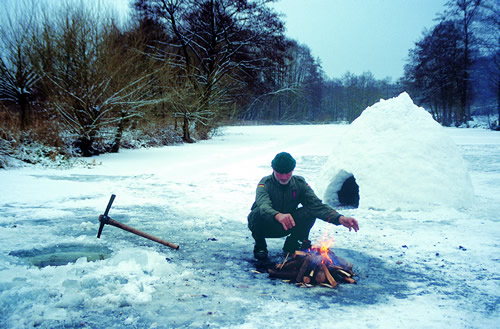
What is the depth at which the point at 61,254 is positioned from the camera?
3830 mm

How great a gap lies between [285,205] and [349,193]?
3.77 m

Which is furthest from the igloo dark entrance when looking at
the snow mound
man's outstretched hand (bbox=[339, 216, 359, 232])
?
man's outstretched hand (bbox=[339, 216, 359, 232])

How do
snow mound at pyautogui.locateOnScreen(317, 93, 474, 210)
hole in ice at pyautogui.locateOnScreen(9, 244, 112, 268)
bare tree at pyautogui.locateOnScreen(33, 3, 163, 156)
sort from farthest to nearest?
bare tree at pyautogui.locateOnScreen(33, 3, 163, 156) < snow mound at pyautogui.locateOnScreen(317, 93, 474, 210) < hole in ice at pyautogui.locateOnScreen(9, 244, 112, 268)

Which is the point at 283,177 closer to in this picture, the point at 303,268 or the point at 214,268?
the point at 303,268

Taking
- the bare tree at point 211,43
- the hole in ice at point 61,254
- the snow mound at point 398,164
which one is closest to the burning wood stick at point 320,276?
the hole in ice at point 61,254

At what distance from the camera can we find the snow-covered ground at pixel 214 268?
2.60 metres

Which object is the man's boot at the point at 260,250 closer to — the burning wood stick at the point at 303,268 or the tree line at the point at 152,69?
the burning wood stick at the point at 303,268

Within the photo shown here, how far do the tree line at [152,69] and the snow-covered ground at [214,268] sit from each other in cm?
572

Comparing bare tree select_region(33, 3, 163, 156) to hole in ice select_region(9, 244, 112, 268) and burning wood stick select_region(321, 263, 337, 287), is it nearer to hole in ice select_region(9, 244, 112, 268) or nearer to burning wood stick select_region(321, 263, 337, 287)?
hole in ice select_region(9, 244, 112, 268)

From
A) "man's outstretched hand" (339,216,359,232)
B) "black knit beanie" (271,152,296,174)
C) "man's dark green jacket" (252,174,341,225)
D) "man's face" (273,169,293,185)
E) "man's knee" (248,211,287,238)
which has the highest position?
"black knit beanie" (271,152,296,174)

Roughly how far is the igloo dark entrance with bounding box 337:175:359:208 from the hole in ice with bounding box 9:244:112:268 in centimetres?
450

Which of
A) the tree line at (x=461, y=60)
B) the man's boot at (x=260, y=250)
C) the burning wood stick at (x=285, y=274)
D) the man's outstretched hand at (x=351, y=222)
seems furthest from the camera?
the tree line at (x=461, y=60)

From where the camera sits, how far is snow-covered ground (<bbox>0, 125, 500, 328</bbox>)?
260cm

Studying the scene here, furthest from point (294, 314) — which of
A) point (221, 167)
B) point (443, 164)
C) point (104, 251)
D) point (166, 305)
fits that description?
point (221, 167)
